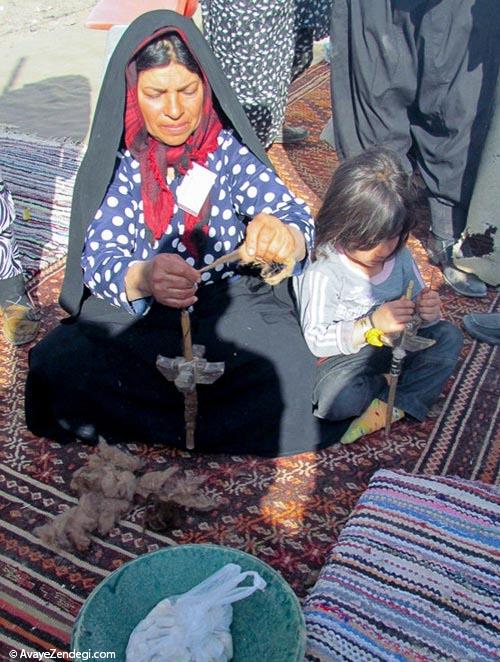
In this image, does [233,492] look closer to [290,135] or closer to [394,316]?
[394,316]

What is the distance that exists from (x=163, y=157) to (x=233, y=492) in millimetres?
1142

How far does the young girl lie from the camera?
237cm

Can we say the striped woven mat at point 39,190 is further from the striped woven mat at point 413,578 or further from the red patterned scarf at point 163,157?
the striped woven mat at point 413,578

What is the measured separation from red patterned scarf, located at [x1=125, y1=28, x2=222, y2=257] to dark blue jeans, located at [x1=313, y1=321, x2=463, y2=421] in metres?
0.69

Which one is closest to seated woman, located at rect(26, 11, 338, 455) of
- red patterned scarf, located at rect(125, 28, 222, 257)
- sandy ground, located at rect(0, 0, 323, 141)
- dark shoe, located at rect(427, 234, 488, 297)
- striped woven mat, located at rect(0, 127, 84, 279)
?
red patterned scarf, located at rect(125, 28, 222, 257)

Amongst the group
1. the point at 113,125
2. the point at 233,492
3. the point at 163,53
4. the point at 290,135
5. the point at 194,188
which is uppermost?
the point at 163,53

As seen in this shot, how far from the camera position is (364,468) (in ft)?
8.06

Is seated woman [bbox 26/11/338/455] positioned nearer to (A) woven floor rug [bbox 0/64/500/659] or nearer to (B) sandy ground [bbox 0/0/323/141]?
(A) woven floor rug [bbox 0/64/500/659]

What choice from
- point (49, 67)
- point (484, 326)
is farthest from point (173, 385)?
point (49, 67)

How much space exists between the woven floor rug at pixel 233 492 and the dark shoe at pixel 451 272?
46 cm

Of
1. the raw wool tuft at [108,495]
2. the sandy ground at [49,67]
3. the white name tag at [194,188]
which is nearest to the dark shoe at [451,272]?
the white name tag at [194,188]

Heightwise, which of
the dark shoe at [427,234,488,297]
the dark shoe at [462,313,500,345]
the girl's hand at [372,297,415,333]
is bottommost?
the dark shoe at [462,313,500,345]

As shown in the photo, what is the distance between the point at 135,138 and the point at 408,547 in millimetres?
1514

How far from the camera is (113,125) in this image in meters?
2.21
